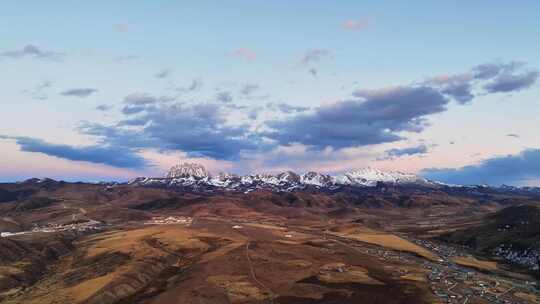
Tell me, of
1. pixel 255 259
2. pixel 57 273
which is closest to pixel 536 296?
pixel 255 259

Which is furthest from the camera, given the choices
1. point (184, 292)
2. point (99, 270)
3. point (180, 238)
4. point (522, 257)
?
point (180, 238)

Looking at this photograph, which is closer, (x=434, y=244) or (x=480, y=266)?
(x=480, y=266)

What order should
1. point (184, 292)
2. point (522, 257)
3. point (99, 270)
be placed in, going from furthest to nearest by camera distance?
1. point (522, 257)
2. point (99, 270)
3. point (184, 292)

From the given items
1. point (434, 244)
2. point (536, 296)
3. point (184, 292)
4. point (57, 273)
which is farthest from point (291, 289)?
point (434, 244)

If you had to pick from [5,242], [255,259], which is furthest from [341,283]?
[5,242]

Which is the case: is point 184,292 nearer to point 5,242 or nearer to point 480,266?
point 5,242

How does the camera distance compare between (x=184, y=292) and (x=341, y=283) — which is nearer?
(x=184, y=292)

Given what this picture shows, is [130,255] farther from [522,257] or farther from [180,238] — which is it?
[522,257]

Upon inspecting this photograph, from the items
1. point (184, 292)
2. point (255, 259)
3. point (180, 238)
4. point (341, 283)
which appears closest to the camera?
point (184, 292)

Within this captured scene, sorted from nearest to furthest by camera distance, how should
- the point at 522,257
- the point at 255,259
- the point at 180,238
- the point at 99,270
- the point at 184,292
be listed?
the point at 184,292 → the point at 99,270 → the point at 255,259 → the point at 522,257 → the point at 180,238
